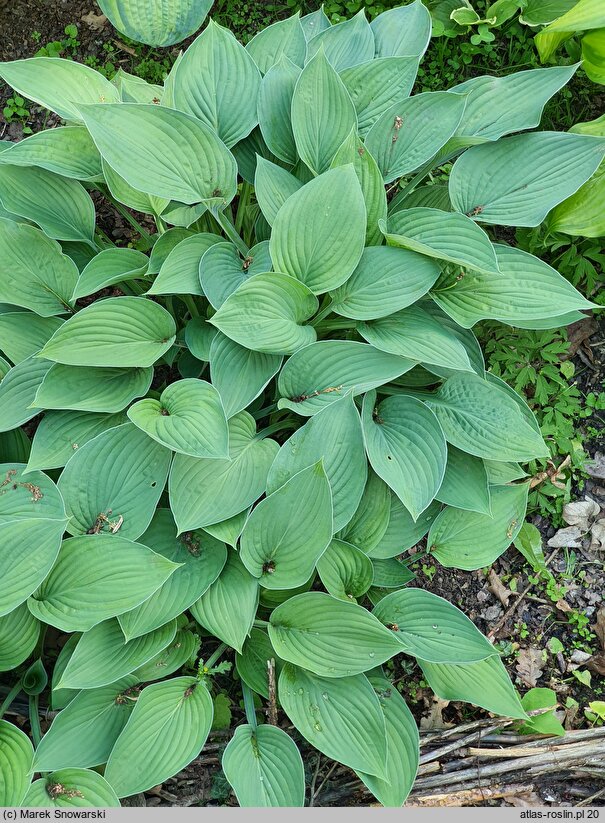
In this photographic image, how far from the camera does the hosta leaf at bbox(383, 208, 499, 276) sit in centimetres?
163

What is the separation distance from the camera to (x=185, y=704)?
Result: 168 centimetres

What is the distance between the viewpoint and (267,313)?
5.34 feet

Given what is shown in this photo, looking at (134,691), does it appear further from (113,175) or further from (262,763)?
(113,175)

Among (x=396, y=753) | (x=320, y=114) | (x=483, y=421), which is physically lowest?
(x=396, y=753)

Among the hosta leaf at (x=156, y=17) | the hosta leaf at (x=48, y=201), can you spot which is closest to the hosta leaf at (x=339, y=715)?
the hosta leaf at (x=48, y=201)

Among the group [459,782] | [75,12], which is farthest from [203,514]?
[75,12]

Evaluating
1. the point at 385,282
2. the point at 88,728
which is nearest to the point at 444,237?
the point at 385,282

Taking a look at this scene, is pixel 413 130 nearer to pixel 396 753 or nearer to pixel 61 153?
pixel 61 153

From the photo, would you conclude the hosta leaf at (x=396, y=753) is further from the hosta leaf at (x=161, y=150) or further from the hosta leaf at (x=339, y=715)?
the hosta leaf at (x=161, y=150)

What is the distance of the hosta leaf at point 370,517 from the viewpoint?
1.78 meters

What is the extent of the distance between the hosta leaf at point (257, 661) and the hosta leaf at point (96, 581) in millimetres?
411

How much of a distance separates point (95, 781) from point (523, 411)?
1.49 m

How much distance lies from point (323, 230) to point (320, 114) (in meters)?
0.36

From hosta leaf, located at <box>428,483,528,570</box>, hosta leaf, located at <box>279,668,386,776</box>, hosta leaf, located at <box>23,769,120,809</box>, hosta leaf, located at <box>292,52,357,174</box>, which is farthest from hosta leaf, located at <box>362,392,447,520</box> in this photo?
hosta leaf, located at <box>23,769,120,809</box>
